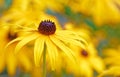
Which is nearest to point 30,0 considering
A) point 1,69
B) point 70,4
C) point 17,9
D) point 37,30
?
point 17,9

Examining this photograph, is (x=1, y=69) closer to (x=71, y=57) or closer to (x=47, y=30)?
(x=47, y=30)

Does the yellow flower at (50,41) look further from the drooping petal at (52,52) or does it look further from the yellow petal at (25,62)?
the yellow petal at (25,62)

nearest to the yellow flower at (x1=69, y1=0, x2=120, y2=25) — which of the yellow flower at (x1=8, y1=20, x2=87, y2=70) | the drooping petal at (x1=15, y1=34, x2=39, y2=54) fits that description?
the yellow flower at (x1=8, y1=20, x2=87, y2=70)

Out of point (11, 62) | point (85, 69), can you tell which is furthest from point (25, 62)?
point (85, 69)

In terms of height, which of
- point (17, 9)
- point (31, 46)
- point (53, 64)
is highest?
point (17, 9)

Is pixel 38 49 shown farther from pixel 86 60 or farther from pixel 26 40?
pixel 86 60

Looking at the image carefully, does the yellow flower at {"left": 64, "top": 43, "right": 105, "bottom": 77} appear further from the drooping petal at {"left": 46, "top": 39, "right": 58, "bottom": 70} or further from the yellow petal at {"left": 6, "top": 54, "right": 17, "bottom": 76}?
the drooping petal at {"left": 46, "top": 39, "right": 58, "bottom": 70}
